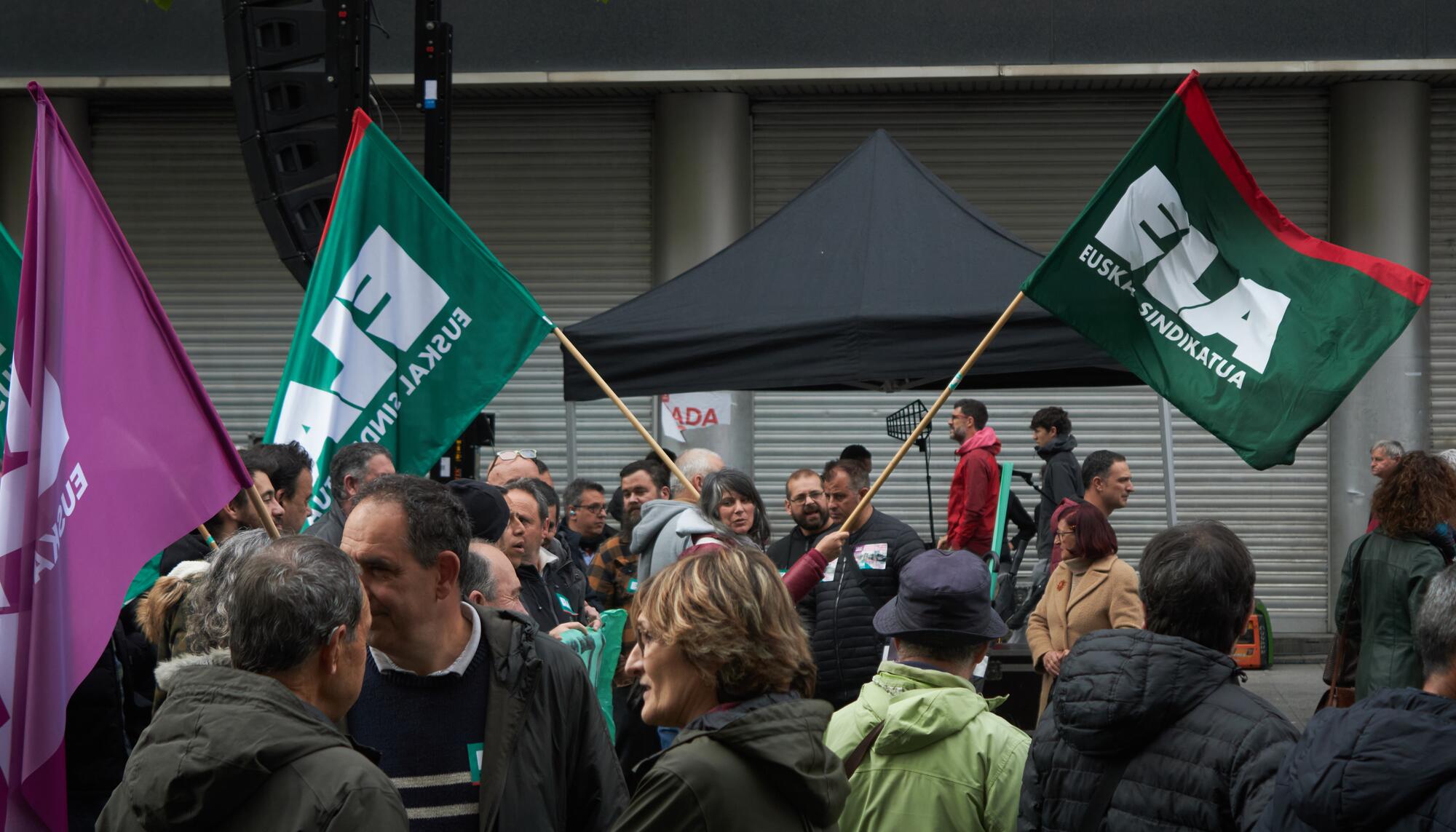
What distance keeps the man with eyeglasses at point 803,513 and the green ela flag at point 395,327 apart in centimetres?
171

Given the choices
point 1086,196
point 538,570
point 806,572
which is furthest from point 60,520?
point 1086,196

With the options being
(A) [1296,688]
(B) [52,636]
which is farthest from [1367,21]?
(B) [52,636]

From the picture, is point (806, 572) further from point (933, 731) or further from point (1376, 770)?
point (1376, 770)

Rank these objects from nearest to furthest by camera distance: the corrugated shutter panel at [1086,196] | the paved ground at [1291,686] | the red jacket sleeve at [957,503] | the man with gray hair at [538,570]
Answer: the man with gray hair at [538,570] → the paved ground at [1291,686] → the red jacket sleeve at [957,503] → the corrugated shutter panel at [1086,196]

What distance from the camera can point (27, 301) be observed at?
368 centimetres

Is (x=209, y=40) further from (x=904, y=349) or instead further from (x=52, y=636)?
(x=52, y=636)

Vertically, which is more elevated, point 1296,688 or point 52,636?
point 52,636

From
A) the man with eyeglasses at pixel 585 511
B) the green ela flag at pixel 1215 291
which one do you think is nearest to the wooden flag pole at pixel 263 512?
the green ela flag at pixel 1215 291

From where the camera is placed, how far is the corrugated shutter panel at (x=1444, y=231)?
42.2 ft

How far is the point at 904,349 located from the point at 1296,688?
6214mm

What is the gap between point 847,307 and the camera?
6828 millimetres

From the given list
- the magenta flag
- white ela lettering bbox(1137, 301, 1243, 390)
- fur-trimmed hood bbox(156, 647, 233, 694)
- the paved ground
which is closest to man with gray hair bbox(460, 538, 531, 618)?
the magenta flag

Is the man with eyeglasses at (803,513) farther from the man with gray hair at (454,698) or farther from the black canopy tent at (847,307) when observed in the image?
the man with gray hair at (454,698)

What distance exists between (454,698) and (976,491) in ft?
25.0
